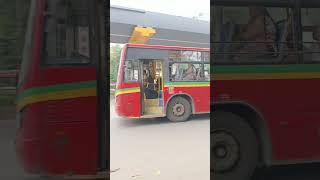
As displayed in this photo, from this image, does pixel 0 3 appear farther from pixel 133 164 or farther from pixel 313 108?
pixel 313 108

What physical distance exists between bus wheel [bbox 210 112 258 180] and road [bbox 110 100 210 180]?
0.67 m

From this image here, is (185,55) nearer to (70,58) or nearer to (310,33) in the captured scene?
(70,58)

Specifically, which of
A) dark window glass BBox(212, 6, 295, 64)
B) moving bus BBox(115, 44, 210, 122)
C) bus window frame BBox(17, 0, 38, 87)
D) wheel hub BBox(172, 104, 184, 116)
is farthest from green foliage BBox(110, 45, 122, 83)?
dark window glass BBox(212, 6, 295, 64)

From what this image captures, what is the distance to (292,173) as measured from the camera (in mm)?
5348

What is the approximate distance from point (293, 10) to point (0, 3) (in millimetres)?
2731

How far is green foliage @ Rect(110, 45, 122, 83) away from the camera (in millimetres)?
3939

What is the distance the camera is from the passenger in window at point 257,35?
460 cm

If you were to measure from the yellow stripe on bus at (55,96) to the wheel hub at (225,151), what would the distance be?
1341 mm

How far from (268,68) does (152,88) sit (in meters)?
1.31

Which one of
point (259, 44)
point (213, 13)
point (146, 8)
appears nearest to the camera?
point (146, 8)

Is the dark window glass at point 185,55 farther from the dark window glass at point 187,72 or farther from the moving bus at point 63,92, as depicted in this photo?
the moving bus at point 63,92

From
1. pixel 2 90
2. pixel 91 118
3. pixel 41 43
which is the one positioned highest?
pixel 41 43

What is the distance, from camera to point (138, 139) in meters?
3.94

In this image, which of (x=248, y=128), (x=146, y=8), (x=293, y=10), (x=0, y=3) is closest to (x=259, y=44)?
(x=293, y=10)
